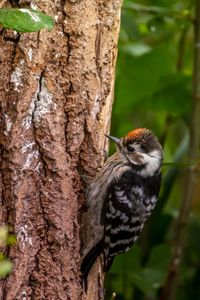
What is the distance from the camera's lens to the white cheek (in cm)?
398

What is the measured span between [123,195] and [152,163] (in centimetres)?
28

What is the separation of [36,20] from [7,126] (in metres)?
0.82

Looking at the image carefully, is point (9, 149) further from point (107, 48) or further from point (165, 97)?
point (165, 97)

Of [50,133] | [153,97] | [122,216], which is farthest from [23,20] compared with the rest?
[153,97]

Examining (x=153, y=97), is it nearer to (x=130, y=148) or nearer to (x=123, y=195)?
(x=130, y=148)

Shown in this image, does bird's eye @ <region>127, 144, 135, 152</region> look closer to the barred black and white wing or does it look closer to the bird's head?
the bird's head

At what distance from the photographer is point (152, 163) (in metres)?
3.98

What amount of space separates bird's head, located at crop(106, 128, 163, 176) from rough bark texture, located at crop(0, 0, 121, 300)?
0.61 m

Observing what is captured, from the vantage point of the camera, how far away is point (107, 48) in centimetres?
343

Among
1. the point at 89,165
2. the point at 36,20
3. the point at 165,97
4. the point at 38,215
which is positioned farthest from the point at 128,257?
the point at 36,20

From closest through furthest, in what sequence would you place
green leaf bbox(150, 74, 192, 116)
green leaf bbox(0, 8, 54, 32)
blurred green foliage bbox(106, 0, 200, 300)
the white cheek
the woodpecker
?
1. green leaf bbox(0, 8, 54, 32)
2. the woodpecker
3. the white cheek
4. blurred green foliage bbox(106, 0, 200, 300)
5. green leaf bbox(150, 74, 192, 116)


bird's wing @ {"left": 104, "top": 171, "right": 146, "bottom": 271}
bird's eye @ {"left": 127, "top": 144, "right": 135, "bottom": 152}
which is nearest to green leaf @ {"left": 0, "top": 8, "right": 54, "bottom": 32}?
bird's wing @ {"left": 104, "top": 171, "right": 146, "bottom": 271}

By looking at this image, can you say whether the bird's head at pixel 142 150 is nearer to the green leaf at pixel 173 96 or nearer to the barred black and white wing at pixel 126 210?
the barred black and white wing at pixel 126 210

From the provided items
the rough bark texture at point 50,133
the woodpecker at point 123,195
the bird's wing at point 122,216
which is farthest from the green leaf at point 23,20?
the bird's wing at point 122,216
